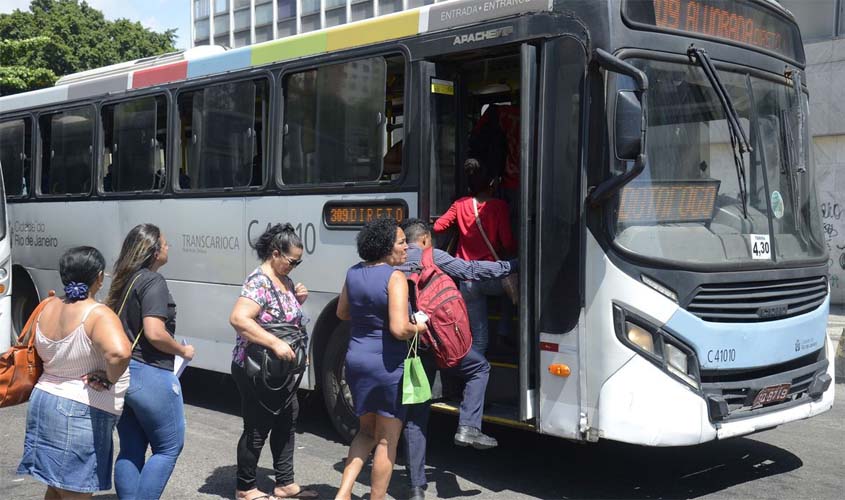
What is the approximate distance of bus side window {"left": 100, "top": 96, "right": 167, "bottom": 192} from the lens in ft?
29.2

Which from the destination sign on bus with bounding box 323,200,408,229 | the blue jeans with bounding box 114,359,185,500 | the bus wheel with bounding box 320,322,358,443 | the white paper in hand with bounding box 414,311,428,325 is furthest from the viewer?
the bus wheel with bounding box 320,322,358,443

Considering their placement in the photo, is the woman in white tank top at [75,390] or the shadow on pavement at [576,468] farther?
the shadow on pavement at [576,468]

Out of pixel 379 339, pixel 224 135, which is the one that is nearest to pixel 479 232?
pixel 379 339

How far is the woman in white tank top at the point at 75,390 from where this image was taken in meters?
4.32

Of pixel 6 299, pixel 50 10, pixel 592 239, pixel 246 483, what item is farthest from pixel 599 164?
pixel 50 10

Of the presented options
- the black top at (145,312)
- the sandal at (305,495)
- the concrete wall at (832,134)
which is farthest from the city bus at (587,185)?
the concrete wall at (832,134)

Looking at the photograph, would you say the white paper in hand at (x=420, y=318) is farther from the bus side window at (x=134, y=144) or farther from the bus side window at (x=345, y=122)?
the bus side window at (x=134, y=144)

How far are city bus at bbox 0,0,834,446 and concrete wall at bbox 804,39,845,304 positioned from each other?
29.8 ft

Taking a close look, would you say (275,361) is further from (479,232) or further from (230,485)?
(479,232)

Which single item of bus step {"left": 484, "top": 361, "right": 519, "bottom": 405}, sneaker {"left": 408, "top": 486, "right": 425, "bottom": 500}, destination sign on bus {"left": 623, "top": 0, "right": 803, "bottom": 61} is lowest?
sneaker {"left": 408, "top": 486, "right": 425, "bottom": 500}

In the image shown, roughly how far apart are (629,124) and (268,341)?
93.6 inches

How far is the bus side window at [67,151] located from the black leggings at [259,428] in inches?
191

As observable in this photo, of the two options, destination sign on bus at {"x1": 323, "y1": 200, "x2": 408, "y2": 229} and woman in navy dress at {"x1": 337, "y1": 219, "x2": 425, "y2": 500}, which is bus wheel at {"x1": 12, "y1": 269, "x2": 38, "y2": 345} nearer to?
destination sign on bus at {"x1": 323, "y1": 200, "x2": 408, "y2": 229}

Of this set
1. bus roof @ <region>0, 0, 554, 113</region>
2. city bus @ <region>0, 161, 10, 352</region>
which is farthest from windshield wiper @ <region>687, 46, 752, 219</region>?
city bus @ <region>0, 161, 10, 352</region>
